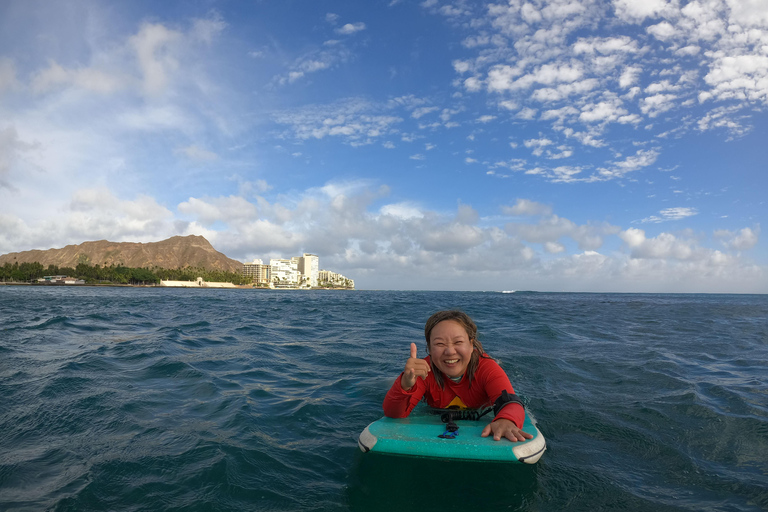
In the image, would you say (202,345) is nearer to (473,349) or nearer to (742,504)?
(473,349)

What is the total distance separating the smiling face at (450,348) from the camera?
12.9 feet

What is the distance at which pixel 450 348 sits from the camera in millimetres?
3908

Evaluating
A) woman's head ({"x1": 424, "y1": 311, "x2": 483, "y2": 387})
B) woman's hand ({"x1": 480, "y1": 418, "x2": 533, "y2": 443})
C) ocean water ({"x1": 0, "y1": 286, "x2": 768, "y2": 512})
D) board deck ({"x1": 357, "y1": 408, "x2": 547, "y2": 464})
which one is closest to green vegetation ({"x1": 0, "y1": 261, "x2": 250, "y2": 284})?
ocean water ({"x1": 0, "y1": 286, "x2": 768, "y2": 512})

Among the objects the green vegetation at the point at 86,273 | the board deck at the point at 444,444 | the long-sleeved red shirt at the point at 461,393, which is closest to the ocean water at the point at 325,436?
the board deck at the point at 444,444

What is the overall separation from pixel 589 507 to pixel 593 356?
747cm

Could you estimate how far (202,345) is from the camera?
10.5m

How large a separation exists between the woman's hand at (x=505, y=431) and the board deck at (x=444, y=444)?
0.05 metres

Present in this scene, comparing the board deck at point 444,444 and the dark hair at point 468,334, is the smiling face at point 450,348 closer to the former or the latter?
the dark hair at point 468,334

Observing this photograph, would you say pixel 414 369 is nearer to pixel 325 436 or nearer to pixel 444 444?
pixel 444 444

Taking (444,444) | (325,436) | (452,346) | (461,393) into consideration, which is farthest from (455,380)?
(325,436)

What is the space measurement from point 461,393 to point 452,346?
2.23 feet

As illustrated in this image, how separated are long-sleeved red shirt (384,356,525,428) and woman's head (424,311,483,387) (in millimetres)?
89

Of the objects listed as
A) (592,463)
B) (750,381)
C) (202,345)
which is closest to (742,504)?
(592,463)

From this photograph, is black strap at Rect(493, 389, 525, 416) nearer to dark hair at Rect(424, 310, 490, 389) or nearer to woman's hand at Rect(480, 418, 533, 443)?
woman's hand at Rect(480, 418, 533, 443)
